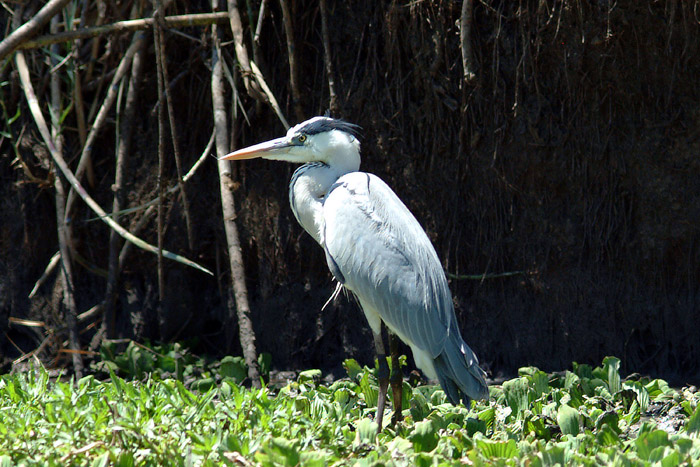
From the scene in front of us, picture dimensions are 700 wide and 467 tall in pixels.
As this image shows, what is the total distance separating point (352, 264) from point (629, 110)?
1.84 metres

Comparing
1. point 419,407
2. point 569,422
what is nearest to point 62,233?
point 419,407

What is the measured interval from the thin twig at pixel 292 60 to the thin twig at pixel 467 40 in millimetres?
970

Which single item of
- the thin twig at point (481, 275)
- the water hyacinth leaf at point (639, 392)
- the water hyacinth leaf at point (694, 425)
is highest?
the thin twig at point (481, 275)

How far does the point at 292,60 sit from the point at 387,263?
165 centimetres

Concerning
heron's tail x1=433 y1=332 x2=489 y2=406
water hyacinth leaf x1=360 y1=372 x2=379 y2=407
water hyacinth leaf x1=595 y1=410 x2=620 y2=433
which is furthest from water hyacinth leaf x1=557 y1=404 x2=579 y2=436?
water hyacinth leaf x1=360 y1=372 x2=379 y2=407

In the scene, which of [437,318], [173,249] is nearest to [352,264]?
[437,318]

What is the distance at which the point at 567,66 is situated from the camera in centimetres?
408

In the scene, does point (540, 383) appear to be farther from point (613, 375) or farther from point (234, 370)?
point (234, 370)

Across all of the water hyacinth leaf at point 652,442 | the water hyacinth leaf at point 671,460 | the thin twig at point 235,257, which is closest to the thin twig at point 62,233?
the thin twig at point 235,257

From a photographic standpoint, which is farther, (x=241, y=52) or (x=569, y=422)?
(x=241, y=52)

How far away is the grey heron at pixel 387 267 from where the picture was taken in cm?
320

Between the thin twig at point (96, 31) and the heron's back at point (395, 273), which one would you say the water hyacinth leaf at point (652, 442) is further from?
the thin twig at point (96, 31)

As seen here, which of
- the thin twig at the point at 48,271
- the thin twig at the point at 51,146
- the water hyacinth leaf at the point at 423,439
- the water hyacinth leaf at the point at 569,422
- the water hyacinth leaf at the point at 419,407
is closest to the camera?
the water hyacinth leaf at the point at 423,439

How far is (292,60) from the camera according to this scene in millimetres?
4434
